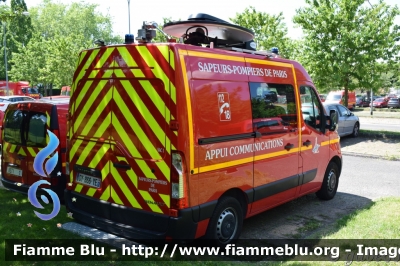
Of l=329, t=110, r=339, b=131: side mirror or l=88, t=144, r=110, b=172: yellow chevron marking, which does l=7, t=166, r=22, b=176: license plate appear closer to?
l=88, t=144, r=110, b=172: yellow chevron marking

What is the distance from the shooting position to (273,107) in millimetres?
→ 5918

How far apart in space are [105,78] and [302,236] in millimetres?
3521

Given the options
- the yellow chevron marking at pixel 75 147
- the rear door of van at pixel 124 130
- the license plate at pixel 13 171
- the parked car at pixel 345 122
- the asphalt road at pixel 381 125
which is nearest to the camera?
the rear door of van at pixel 124 130

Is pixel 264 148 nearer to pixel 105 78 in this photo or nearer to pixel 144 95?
pixel 144 95

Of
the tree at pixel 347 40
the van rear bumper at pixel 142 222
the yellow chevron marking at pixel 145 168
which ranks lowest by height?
the van rear bumper at pixel 142 222

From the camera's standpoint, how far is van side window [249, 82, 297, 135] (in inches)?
218

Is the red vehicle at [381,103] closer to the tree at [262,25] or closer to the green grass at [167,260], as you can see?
the tree at [262,25]

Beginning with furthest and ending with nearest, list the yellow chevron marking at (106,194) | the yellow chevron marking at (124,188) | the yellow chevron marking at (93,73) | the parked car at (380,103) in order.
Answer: the parked car at (380,103), the yellow chevron marking at (93,73), the yellow chevron marking at (106,194), the yellow chevron marking at (124,188)

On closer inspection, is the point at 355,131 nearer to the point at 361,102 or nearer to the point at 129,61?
the point at 129,61

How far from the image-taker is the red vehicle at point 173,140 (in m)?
4.47

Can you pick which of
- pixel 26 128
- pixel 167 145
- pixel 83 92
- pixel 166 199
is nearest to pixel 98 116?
pixel 83 92

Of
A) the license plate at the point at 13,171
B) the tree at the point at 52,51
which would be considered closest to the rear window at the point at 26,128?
the license plate at the point at 13,171

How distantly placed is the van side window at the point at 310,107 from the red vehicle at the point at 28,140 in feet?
13.2

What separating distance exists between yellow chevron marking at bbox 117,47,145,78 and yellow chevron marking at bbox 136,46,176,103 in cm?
14
